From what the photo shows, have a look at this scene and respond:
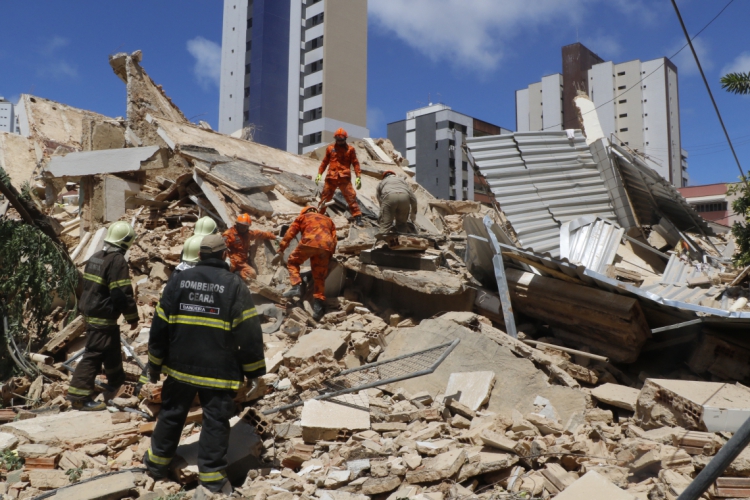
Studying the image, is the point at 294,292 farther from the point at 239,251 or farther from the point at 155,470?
the point at 155,470

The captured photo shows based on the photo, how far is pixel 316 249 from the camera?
710cm

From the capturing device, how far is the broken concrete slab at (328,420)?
4.47m

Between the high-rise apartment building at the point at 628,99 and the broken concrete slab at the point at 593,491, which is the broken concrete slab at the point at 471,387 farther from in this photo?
the high-rise apartment building at the point at 628,99

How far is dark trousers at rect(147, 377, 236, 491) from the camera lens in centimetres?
376

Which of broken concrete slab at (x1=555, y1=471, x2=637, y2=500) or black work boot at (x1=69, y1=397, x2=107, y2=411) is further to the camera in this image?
black work boot at (x1=69, y1=397, x2=107, y2=411)

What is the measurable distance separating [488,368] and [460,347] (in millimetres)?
388

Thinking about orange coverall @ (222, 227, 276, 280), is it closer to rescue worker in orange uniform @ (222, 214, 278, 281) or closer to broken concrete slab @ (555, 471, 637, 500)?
rescue worker in orange uniform @ (222, 214, 278, 281)

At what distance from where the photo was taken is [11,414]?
4.89 meters

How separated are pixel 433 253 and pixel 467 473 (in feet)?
15.2

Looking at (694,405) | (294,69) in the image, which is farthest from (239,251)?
(294,69)

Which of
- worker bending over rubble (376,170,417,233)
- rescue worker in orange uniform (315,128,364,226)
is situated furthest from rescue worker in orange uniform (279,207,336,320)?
rescue worker in orange uniform (315,128,364,226)

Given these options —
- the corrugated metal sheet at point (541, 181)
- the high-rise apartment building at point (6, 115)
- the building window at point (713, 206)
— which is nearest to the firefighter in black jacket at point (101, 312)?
the corrugated metal sheet at point (541, 181)

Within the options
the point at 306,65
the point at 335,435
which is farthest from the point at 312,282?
the point at 306,65

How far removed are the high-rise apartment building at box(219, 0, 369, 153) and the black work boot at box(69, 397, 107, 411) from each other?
3822 cm
